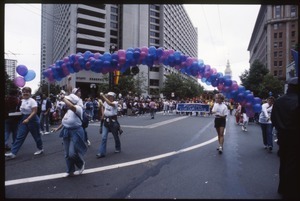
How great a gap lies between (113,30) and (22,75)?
2522 inches

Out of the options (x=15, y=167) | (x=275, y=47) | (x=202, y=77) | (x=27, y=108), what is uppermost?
(x=275, y=47)

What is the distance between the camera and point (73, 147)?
17.0ft

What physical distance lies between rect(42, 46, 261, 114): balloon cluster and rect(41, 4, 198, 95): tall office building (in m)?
33.3

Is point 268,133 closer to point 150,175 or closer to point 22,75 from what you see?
Answer: point 150,175

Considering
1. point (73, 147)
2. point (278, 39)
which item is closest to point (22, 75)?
point (73, 147)

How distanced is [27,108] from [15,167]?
6.02 ft

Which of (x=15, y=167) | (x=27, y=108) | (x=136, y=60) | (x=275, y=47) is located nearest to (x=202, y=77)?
(x=136, y=60)

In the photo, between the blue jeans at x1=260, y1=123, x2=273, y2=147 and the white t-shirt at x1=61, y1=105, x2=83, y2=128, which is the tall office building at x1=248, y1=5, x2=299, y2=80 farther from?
the white t-shirt at x1=61, y1=105, x2=83, y2=128

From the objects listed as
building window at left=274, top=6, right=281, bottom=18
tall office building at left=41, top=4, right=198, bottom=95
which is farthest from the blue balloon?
building window at left=274, top=6, right=281, bottom=18

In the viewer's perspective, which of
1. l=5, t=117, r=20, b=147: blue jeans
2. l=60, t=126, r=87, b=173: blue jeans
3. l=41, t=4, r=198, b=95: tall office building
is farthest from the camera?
l=41, t=4, r=198, b=95: tall office building

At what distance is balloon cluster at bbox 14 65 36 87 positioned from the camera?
9.05 metres

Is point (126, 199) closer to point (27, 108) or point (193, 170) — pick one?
point (193, 170)

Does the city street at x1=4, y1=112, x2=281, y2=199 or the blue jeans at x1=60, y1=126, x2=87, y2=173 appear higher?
the blue jeans at x1=60, y1=126, x2=87, y2=173

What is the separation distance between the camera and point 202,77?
10836 millimetres
